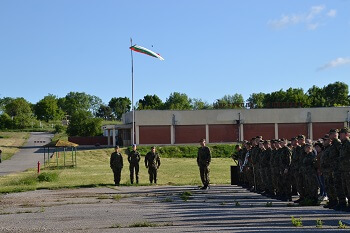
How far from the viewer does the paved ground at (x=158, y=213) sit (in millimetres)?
12164

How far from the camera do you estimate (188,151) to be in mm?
70312

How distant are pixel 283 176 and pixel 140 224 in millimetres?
7418

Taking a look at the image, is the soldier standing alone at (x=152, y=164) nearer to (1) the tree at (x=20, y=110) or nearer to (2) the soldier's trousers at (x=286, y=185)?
(2) the soldier's trousers at (x=286, y=185)

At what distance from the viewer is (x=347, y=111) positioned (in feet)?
264

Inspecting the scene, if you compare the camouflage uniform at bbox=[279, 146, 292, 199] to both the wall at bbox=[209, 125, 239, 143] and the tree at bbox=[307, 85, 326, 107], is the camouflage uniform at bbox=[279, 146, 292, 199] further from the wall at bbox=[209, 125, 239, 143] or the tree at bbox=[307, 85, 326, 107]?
the tree at bbox=[307, 85, 326, 107]

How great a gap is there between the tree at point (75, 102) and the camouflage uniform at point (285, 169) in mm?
167179

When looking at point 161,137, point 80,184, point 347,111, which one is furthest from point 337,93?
point 80,184

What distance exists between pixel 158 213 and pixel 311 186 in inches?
180

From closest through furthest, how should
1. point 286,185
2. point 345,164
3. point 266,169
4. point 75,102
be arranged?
point 345,164, point 286,185, point 266,169, point 75,102

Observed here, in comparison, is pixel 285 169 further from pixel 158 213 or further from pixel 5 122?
pixel 5 122

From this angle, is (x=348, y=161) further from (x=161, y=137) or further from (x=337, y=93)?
(x=337, y=93)

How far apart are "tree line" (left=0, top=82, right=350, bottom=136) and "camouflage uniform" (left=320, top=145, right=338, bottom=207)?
6850 centimetres

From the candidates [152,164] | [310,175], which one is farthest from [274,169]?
[152,164]

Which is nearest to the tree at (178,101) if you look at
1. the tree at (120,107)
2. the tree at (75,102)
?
the tree at (120,107)
